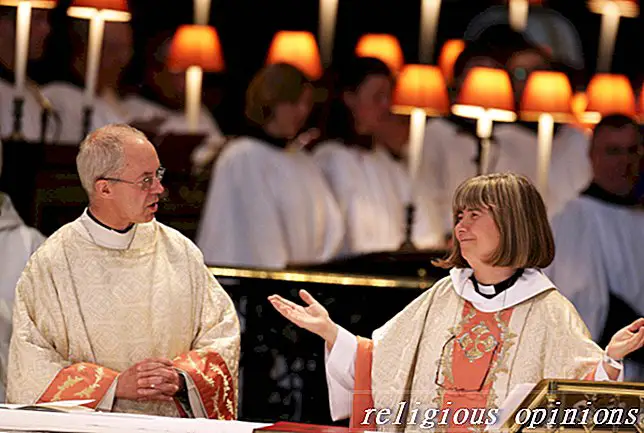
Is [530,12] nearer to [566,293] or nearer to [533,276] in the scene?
[566,293]

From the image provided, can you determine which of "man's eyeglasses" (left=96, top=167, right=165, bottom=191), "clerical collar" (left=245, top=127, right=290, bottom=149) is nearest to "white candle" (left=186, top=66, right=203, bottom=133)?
"clerical collar" (left=245, top=127, right=290, bottom=149)

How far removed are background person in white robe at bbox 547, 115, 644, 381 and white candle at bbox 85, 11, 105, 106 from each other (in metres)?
3.08

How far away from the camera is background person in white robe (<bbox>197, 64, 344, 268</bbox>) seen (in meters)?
11.8

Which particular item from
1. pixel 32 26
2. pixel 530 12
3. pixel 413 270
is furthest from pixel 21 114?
pixel 530 12

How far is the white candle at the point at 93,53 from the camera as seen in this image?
11695 mm

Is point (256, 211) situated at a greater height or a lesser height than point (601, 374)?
lesser

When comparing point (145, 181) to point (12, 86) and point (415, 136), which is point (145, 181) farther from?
point (415, 136)

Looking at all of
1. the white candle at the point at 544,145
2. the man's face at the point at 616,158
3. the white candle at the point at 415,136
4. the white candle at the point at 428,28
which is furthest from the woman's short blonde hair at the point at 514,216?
the white candle at the point at 428,28

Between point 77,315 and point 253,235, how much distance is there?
16.4 ft

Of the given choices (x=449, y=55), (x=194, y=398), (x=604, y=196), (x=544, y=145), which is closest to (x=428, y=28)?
(x=449, y=55)

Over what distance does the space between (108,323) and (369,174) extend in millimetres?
6548

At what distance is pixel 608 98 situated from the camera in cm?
1383

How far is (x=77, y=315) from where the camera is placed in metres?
6.96

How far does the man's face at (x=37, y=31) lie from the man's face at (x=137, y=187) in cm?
542
